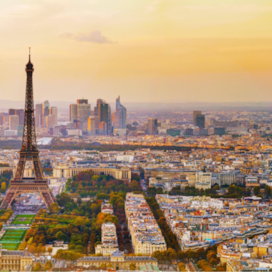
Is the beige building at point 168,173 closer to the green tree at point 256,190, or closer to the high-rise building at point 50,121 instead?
the green tree at point 256,190

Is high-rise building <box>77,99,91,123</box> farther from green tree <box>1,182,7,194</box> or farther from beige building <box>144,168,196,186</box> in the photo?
green tree <box>1,182,7,194</box>

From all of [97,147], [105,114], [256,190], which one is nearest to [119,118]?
[105,114]

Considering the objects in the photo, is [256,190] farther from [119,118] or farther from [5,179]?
[119,118]

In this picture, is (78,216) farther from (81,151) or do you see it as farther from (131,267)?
(81,151)

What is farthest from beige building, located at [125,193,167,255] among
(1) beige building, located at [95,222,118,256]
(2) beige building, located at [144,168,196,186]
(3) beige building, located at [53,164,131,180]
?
(3) beige building, located at [53,164,131,180]

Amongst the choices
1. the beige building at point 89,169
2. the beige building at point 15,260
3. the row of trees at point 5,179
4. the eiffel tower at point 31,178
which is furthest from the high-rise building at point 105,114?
the beige building at point 15,260

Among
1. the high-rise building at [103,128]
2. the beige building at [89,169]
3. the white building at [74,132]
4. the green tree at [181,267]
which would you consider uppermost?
the high-rise building at [103,128]
